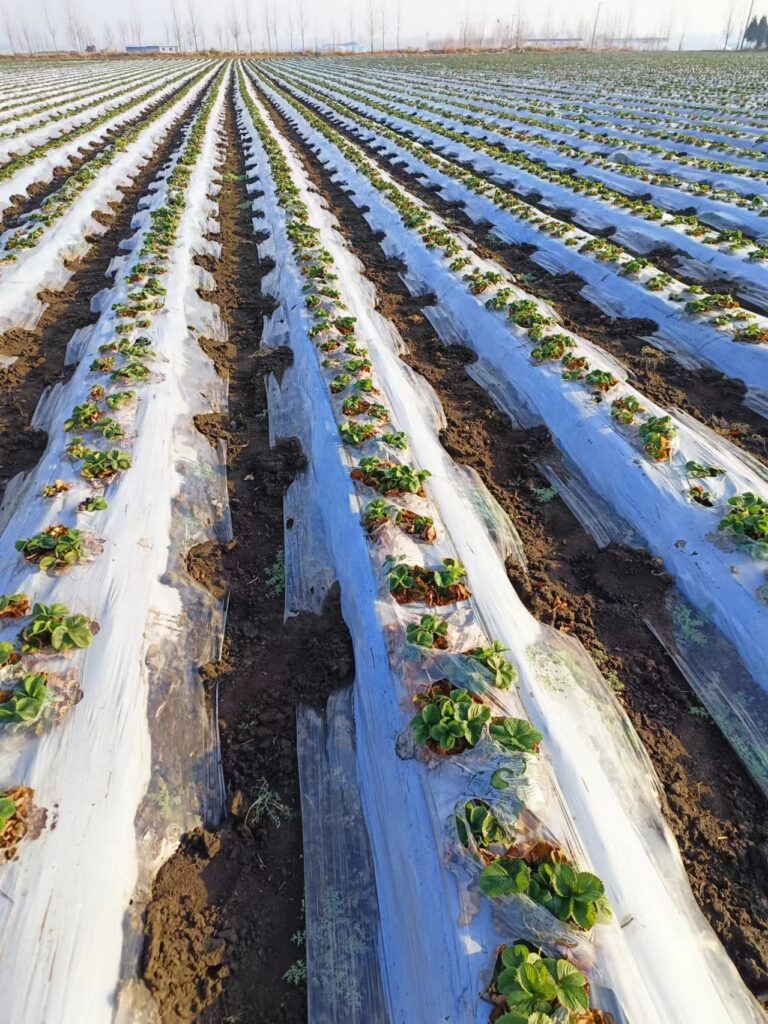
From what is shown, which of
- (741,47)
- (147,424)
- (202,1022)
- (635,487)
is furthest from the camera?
(741,47)

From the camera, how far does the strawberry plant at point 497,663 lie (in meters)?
4.21

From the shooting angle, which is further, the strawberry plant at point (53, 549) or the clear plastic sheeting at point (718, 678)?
the strawberry plant at point (53, 549)

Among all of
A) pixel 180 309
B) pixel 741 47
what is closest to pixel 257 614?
pixel 180 309

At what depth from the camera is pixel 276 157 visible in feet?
70.3

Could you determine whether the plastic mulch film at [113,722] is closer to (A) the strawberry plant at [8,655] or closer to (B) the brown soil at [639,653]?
(A) the strawberry plant at [8,655]

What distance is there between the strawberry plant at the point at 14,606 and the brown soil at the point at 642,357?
8.10m

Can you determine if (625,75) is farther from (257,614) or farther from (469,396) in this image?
(257,614)

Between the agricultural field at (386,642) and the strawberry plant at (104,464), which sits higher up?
the strawberry plant at (104,464)

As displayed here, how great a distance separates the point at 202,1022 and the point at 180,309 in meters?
10.1

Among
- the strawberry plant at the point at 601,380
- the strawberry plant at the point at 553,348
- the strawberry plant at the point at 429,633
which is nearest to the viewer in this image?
the strawberry plant at the point at 429,633

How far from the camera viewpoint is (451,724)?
12.5ft

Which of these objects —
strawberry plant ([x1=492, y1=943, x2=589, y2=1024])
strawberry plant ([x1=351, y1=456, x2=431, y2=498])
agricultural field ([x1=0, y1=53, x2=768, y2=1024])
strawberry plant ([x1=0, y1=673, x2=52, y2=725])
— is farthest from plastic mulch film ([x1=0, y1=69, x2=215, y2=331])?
strawberry plant ([x1=492, y1=943, x2=589, y2=1024])

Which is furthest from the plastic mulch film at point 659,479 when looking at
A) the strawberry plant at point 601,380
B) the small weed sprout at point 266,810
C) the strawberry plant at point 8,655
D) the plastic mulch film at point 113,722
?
the strawberry plant at point 8,655

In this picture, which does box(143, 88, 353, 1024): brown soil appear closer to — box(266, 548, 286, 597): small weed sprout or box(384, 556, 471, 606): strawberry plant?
box(266, 548, 286, 597): small weed sprout
